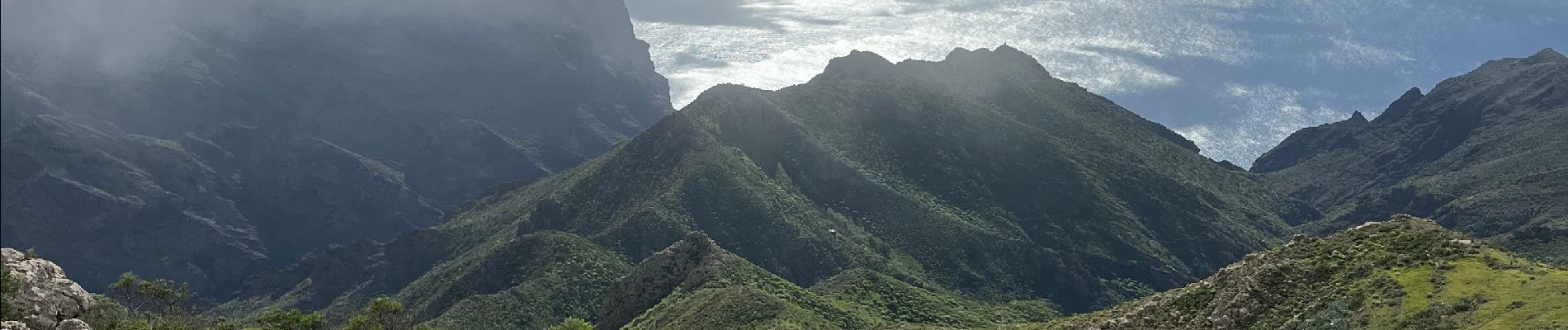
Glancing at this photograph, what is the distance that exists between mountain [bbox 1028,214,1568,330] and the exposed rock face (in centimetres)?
7655

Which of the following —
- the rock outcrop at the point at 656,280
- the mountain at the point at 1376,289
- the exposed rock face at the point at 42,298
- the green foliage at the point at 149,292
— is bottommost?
the green foliage at the point at 149,292

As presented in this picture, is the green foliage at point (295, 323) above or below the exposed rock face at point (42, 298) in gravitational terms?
below

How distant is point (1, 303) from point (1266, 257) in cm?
8983

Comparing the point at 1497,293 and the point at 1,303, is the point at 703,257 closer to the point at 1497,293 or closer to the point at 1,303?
the point at 1,303

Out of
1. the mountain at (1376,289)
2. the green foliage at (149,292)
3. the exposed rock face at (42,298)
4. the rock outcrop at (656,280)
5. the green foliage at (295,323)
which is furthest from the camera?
the rock outcrop at (656,280)

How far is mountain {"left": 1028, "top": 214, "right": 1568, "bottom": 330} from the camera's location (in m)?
67.5

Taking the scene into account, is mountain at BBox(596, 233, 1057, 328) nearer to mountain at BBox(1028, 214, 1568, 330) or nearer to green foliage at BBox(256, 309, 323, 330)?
green foliage at BBox(256, 309, 323, 330)

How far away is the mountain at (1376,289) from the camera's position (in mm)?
67500

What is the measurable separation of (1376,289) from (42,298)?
93515 millimetres

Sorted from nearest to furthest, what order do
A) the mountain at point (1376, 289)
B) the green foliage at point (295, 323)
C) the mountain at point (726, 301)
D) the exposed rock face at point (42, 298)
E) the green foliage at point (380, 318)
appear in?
the mountain at point (1376, 289), the exposed rock face at point (42, 298), the green foliage at point (295, 323), the green foliage at point (380, 318), the mountain at point (726, 301)

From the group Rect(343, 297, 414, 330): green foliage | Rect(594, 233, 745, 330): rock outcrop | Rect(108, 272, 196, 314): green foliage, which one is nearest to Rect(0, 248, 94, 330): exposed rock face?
Rect(343, 297, 414, 330): green foliage

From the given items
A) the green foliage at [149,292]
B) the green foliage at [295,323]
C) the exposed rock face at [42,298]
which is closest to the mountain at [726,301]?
the green foliage at [295,323]

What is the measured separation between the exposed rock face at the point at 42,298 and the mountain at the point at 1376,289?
76545 millimetres

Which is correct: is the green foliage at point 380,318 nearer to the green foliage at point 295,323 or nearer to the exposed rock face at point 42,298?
the green foliage at point 295,323
